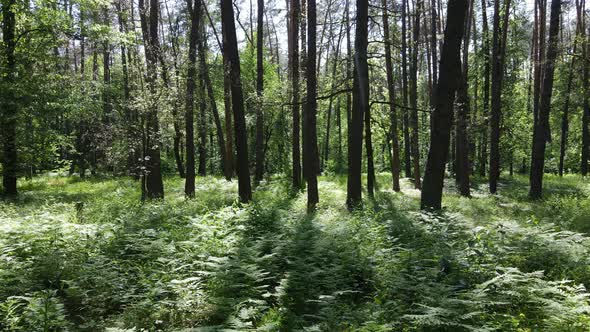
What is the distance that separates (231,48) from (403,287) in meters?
9.75

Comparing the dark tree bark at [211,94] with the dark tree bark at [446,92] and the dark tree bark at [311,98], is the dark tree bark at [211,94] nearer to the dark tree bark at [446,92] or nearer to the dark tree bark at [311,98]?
the dark tree bark at [311,98]

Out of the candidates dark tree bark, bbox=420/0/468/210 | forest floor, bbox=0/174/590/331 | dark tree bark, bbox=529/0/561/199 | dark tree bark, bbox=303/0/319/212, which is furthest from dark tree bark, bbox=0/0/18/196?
dark tree bark, bbox=529/0/561/199

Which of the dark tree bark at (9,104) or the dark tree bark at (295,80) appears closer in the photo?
the dark tree bark at (9,104)

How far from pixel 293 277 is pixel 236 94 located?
331 inches

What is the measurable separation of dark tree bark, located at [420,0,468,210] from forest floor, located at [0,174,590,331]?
204cm

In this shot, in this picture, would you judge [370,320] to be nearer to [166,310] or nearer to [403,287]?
[403,287]

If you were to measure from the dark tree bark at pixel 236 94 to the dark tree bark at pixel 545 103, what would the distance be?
1081cm

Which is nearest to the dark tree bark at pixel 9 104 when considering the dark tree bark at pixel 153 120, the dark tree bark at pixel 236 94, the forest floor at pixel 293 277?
the dark tree bark at pixel 153 120

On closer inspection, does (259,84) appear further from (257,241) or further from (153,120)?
(257,241)

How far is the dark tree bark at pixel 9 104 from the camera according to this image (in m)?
13.6

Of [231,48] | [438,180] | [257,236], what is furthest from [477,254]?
[231,48]

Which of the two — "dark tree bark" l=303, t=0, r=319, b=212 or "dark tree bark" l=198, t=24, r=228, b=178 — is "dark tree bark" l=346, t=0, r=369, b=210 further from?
"dark tree bark" l=198, t=24, r=228, b=178

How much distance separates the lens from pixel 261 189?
18484 mm

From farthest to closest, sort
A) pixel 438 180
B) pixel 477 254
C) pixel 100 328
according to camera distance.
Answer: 1. pixel 438 180
2. pixel 477 254
3. pixel 100 328
